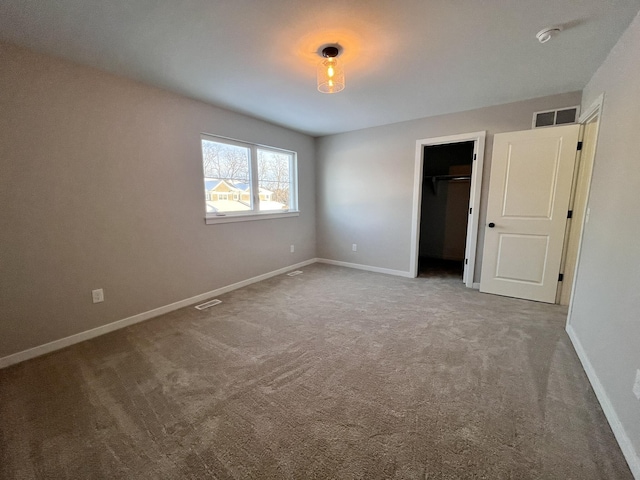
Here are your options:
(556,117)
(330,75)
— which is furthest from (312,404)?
(556,117)

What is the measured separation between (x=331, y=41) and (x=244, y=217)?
8.14ft

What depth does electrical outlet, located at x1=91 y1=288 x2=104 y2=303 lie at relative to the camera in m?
2.44

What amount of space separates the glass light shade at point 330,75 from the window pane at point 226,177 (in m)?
1.86

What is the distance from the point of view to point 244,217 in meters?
3.78

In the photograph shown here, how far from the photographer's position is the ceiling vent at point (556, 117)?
2.93 meters

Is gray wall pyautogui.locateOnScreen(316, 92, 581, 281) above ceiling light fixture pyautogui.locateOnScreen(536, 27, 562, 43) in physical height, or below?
below

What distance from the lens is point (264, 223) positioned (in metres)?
4.12

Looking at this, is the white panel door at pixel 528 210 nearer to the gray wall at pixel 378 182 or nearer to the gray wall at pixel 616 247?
the gray wall at pixel 378 182

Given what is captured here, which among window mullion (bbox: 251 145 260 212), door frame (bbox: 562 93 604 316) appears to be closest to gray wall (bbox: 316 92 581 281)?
door frame (bbox: 562 93 604 316)

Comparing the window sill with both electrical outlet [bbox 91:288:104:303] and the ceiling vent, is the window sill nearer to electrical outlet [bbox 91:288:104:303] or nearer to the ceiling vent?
electrical outlet [bbox 91:288:104:303]

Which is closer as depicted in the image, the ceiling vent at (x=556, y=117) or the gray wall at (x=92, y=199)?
the gray wall at (x=92, y=199)

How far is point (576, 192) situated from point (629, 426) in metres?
2.56

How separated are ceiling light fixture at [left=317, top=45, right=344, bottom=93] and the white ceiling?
0.27 feet

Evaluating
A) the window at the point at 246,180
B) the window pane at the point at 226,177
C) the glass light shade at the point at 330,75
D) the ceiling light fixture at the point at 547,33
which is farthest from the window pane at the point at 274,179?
the ceiling light fixture at the point at 547,33
